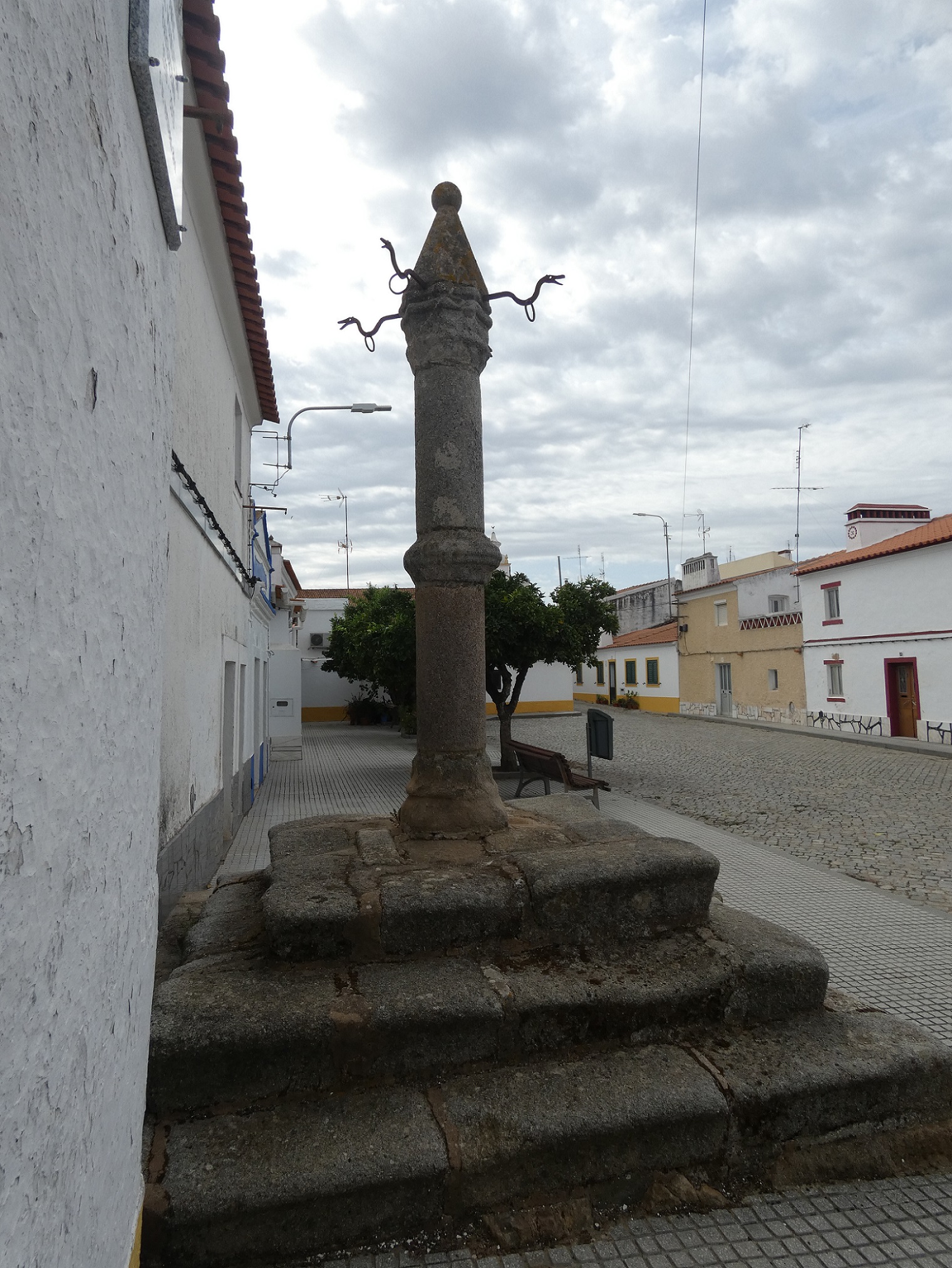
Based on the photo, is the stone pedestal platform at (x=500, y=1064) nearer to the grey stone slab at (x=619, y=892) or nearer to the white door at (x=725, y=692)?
the grey stone slab at (x=619, y=892)

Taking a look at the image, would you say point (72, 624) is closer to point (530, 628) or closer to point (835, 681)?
point (530, 628)

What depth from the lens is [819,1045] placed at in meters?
2.97

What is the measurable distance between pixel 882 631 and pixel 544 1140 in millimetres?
20746

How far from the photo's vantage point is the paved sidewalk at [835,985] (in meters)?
2.29

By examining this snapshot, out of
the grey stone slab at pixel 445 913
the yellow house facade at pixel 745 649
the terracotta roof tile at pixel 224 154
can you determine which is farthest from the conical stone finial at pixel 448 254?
the yellow house facade at pixel 745 649

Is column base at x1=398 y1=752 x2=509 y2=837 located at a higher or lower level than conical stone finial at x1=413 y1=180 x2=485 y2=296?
lower

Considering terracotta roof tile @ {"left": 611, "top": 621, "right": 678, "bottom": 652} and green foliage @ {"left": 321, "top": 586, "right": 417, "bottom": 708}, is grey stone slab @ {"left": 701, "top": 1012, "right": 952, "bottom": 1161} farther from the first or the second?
terracotta roof tile @ {"left": 611, "top": 621, "right": 678, "bottom": 652}

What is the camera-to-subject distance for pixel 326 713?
31188 mm

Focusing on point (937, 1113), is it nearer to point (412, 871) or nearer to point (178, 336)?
point (412, 871)

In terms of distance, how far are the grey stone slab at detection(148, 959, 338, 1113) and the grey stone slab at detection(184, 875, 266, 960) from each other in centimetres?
54

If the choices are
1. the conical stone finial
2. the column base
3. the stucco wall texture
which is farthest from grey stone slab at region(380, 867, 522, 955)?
the conical stone finial

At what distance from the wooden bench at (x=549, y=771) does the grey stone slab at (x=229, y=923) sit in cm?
549

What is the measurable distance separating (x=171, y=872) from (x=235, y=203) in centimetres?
434

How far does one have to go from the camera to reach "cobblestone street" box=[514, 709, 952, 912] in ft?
23.8
